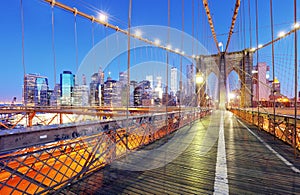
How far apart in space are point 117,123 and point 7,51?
11449 mm

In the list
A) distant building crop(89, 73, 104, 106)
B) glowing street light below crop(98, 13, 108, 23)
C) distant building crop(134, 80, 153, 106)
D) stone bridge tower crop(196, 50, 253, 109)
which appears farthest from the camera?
stone bridge tower crop(196, 50, 253, 109)

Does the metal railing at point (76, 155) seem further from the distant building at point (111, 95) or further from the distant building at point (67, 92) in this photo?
the distant building at point (111, 95)

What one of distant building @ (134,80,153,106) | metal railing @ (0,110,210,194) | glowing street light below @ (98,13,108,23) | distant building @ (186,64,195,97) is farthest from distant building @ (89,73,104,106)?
metal railing @ (0,110,210,194)

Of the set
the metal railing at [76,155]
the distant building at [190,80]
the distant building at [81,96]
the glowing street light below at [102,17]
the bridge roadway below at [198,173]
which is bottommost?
the bridge roadway below at [198,173]

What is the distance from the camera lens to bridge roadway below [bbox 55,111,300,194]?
1.76m

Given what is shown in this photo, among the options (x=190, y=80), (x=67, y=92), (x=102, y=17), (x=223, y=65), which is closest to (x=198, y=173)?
(x=102, y=17)

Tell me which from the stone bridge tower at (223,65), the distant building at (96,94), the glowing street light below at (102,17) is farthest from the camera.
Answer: the stone bridge tower at (223,65)

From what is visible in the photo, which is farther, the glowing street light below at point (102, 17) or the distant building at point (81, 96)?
the distant building at point (81, 96)

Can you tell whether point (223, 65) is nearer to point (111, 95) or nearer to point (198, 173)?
point (111, 95)

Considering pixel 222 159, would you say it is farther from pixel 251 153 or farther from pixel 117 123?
pixel 117 123

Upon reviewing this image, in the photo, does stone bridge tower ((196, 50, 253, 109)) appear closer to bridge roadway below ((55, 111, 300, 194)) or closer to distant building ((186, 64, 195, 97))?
distant building ((186, 64, 195, 97))

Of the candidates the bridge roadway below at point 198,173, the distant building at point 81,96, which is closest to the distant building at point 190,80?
the distant building at point 81,96

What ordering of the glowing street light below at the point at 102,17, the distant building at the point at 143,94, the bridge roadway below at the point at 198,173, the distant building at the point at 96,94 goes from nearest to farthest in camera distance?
the bridge roadway below at the point at 198,173 → the glowing street light below at the point at 102,17 → the distant building at the point at 96,94 → the distant building at the point at 143,94

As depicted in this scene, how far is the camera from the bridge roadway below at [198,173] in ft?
5.76
